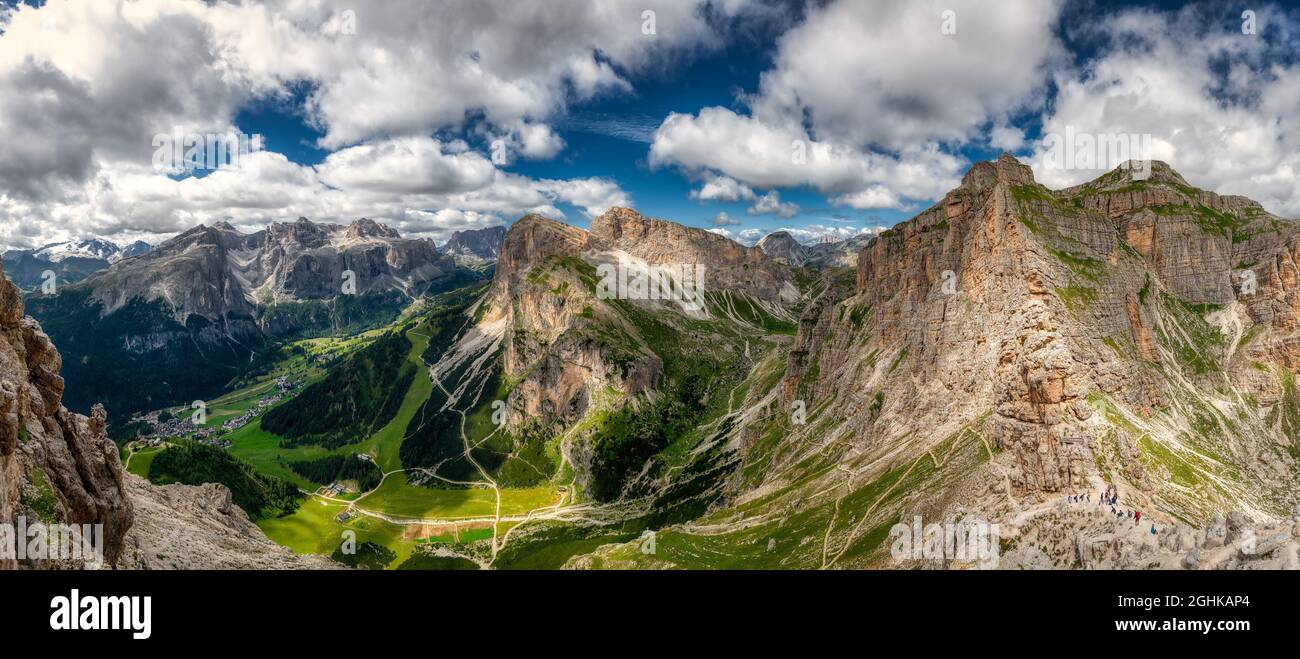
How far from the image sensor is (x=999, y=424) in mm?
85125

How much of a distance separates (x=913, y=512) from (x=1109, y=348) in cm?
5325

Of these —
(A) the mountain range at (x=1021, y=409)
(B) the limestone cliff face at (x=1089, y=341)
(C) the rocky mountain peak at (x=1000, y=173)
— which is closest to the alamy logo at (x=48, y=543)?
(A) the mountain range at (x=1021, y=409)

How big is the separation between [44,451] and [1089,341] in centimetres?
13479

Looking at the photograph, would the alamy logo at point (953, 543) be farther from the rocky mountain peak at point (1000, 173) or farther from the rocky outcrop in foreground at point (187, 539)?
the rocky mountain peak at point (1000, 173)
